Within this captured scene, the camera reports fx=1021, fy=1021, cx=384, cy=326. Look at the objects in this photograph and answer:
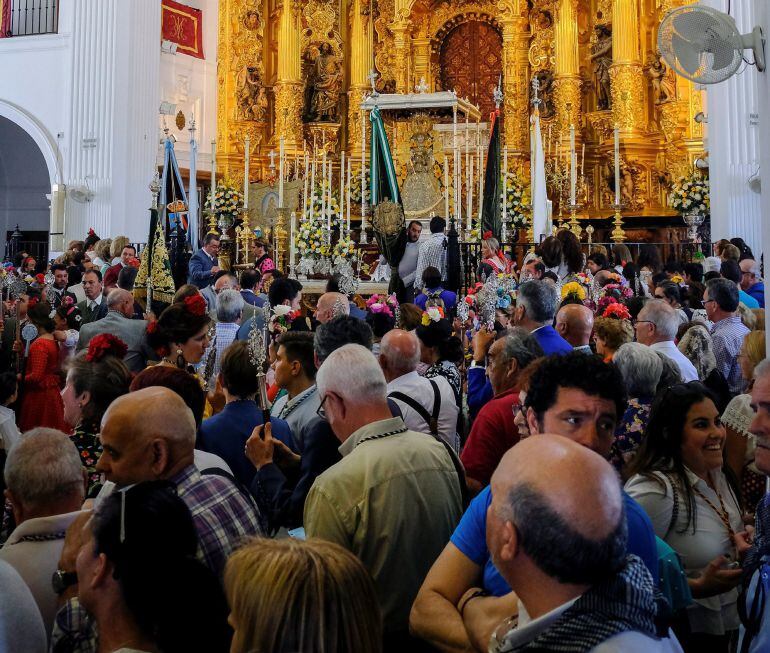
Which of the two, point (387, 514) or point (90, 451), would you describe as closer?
point (387, 514)

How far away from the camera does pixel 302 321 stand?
6.95m

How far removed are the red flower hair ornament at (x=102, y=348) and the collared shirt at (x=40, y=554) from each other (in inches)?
59.2

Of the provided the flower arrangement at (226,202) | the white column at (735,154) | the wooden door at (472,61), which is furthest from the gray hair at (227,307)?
the wooden door at (472,61)

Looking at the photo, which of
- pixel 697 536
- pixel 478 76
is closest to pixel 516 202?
pixel 478 76

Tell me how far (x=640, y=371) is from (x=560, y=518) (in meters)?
2.18

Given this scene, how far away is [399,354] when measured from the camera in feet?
14.8

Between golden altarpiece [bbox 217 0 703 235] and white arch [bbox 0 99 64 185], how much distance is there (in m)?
3.33

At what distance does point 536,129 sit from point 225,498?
9.41m

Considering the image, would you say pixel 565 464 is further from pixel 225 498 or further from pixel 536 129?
pixel 536 129

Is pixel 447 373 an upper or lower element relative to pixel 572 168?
lower

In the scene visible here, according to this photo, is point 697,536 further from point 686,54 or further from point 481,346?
point 686,54

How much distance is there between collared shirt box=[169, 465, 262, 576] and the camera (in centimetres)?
270

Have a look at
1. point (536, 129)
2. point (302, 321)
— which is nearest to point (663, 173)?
point (536, 129)

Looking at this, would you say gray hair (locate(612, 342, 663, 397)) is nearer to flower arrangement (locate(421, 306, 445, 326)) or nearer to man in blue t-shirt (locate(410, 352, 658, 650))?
man in blue t-shirt (locate(410, 352, 658, 650))
